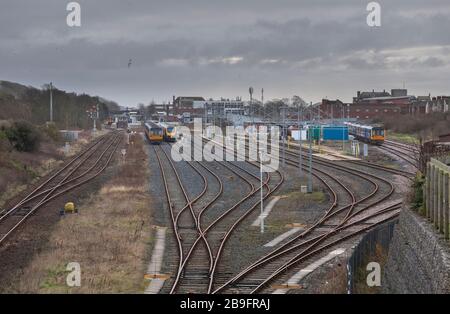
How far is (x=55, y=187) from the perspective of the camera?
106 feet

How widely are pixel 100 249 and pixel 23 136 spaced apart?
32625 millimetres

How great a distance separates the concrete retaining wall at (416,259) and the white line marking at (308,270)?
1455mm

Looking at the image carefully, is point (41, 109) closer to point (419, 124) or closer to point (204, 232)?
point (419, 124)

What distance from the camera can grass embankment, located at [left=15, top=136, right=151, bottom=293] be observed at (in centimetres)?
1448

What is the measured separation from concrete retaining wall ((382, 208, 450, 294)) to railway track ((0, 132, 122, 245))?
438 inches

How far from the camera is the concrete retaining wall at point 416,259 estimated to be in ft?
38.6

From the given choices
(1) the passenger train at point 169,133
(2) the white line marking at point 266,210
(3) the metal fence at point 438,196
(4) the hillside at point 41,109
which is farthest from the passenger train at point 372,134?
(3) the metal fence at point 438,196

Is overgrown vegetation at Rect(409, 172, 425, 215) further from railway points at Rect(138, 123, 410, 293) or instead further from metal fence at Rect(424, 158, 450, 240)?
railway points at Rect(138, 123, 410, 293)

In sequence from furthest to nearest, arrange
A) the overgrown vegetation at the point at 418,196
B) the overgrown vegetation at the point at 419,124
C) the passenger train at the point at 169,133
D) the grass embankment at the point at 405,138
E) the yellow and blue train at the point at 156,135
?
the passenger train at the point at 169,133 < the overgrown vegetation at the point at 419,124 < the yellow and blue train at the point at 156,135 < the grass embankment at the point at 405,138 < the overgrown vegetation at the point at 418,196

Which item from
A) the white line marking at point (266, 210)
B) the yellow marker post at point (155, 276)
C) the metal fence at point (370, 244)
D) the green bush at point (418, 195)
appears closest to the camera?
the metal fence at point (370, 244)

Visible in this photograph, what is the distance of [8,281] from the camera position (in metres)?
14.9

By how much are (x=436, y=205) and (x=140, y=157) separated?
38.3m

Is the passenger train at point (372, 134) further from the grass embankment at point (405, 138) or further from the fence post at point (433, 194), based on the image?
the fence post at point (433, 194)
